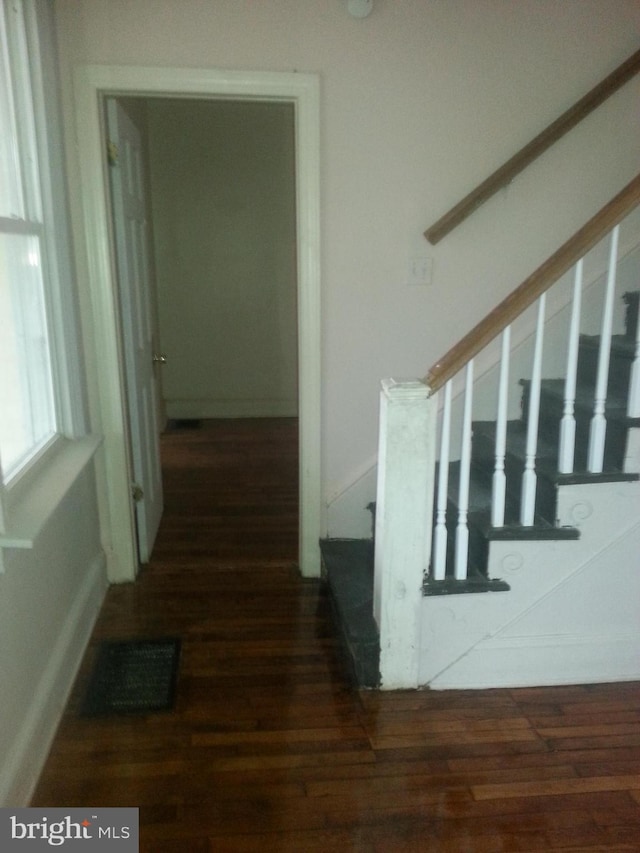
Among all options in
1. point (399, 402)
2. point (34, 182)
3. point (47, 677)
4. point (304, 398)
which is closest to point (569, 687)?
point (399, 402)

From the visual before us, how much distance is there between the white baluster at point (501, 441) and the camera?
1861 millimetres

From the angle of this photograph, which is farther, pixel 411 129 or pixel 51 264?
pixel 411 129

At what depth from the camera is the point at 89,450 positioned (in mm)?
2227

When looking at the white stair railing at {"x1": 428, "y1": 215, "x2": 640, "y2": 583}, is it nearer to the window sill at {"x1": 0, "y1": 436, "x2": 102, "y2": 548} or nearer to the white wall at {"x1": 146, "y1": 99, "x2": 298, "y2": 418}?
the window sill at {"x1": 0, "y1": 436, "x2": 102, "y2": 548}

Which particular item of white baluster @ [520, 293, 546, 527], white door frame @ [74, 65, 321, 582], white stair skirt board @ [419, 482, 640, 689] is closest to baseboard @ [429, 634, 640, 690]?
white stair skirt board @ [419, 482, 640, 689]

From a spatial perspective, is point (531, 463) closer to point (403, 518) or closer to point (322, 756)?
point (403, 518)

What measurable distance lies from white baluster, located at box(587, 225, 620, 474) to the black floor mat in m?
1.52

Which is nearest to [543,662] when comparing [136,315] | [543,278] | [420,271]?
[543,278]

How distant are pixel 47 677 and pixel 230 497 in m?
1.90

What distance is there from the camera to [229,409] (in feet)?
18.3

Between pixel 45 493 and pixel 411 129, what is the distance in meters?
1.87

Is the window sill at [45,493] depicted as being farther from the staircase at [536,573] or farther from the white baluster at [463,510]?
the white baluster at [463,510]

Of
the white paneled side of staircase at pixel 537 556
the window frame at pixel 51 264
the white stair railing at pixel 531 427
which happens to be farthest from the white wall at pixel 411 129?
the white stair railing at pixel 531 427

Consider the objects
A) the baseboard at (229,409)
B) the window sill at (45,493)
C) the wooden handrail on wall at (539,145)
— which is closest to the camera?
the window sill at (45,493)
